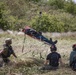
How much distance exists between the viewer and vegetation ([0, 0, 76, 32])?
29.4 meters

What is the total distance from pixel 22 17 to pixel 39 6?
6533 mm

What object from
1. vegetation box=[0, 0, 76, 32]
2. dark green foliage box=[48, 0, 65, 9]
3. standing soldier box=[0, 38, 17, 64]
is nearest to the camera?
standing soldier box=[0, 38, 17, 64]

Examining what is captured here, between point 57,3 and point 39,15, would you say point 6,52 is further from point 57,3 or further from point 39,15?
point 57,3

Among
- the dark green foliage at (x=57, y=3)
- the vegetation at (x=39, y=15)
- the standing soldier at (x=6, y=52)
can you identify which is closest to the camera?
the standing soldier at (x=6, y=52)

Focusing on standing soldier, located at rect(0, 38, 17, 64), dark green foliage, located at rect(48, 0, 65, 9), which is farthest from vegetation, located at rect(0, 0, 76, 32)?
standing soldier, located at rect(0, 38, 17, 64)

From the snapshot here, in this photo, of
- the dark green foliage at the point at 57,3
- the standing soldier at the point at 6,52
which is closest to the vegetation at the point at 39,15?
the dark green foliage at the point at 57,3

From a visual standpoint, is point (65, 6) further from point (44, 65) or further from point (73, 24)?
point (44, 65)

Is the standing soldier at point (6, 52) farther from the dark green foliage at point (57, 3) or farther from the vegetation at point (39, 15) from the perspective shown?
the dark green foliage at point (57, 3)

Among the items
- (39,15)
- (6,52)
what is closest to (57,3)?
(39,15)

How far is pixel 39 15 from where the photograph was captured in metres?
24.3

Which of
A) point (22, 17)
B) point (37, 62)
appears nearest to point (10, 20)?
point (22, 17)

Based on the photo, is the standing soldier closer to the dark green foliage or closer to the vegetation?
the vegetation

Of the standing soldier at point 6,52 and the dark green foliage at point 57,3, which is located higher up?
the dark green foliage at point 57,3

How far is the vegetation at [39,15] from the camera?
Result: 2939 cm
